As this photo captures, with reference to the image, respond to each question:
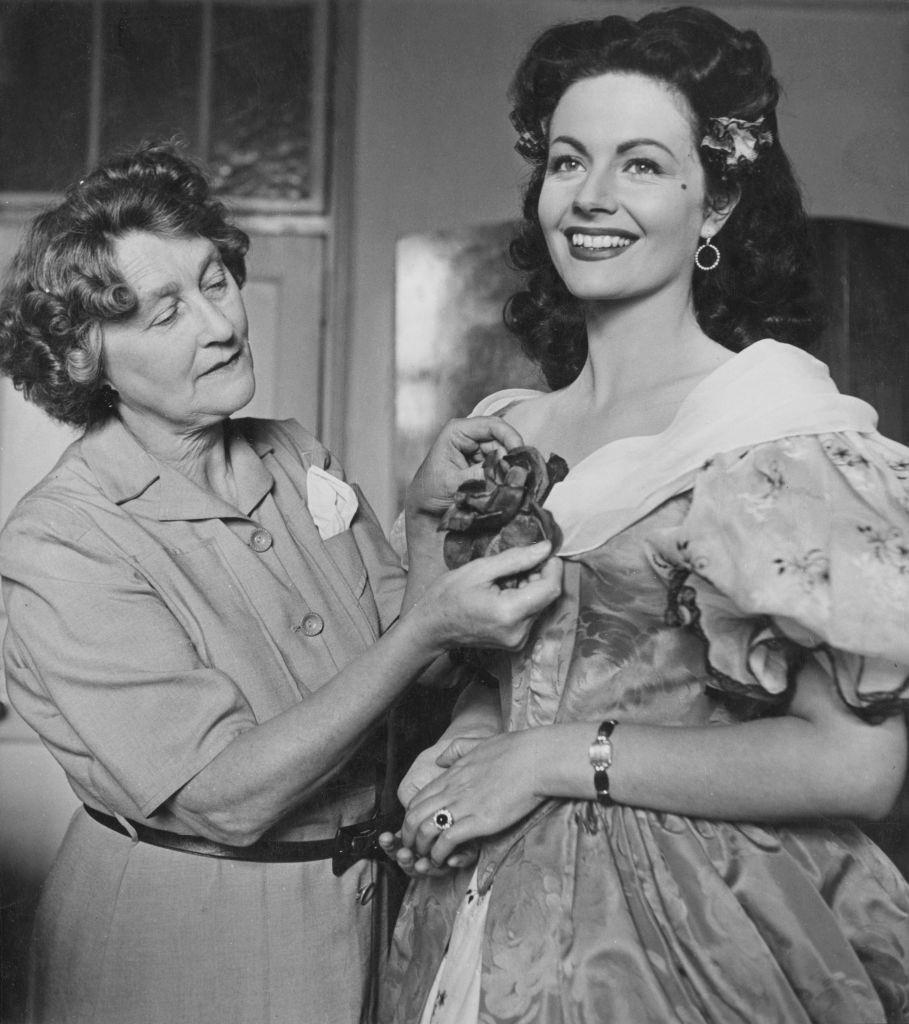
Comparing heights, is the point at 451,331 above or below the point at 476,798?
above

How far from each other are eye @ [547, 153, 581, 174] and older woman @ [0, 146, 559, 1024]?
15.2 inches

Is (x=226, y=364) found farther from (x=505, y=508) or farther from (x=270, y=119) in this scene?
Result: (x=270, y=119)

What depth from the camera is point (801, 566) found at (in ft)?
4.08

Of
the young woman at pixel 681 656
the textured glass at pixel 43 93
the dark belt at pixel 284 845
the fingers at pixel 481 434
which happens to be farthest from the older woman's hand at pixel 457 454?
the textured glass at pixel 43 93

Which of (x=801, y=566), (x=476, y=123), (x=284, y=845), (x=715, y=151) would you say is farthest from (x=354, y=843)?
(x=476, y=123)

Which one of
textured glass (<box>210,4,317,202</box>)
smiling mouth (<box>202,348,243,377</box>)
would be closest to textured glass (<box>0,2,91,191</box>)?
textured glass (<box>210,4,317,202</box>)

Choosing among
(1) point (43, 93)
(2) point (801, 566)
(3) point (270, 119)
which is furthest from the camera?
(3) point (270, 119)

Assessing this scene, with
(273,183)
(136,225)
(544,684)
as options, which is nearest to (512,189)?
(273,183)

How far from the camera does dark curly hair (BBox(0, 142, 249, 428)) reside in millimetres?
1891

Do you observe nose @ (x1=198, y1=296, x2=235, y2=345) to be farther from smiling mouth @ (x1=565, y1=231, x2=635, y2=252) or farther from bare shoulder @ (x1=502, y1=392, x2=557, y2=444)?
smiling mouth @ (x1=565, y1=231, x2=635, y2=252)

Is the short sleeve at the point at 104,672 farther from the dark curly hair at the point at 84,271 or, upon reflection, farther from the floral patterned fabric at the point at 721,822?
the floral patterned fabric at the point at 721,822

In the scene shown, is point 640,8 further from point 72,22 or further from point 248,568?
point 72,22

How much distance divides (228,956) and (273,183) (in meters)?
2.71

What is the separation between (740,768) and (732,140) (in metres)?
0.88
